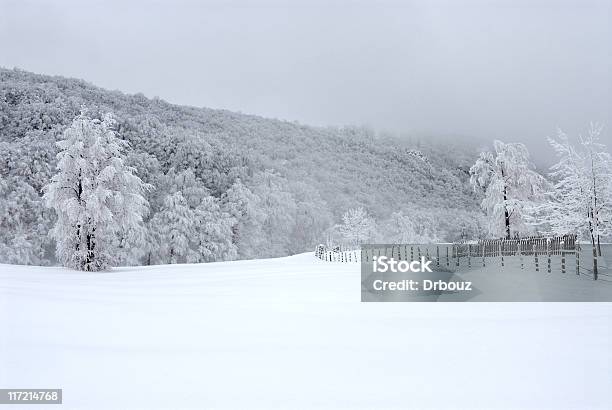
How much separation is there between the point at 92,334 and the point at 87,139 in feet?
74.2

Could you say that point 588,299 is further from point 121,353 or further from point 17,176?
point 17,176

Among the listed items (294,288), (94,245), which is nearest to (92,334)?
(294,288)

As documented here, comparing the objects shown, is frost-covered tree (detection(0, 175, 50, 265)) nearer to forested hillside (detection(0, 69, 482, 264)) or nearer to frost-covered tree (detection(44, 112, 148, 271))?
forested hillside (detection(0, 69, 482, 264))

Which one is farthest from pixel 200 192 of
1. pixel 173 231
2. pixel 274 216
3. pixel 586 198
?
pixel 586 198

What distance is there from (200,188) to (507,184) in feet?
112

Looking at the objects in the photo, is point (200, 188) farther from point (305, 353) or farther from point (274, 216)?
point (305, 353)

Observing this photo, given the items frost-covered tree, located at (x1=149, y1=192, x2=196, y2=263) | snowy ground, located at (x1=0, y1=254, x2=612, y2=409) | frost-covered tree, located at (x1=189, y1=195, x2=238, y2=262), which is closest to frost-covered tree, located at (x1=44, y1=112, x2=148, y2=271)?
snowy ground, located at (x1=0, y1=254, x2=612, y2=409)

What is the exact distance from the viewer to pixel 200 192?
60156 millimetres

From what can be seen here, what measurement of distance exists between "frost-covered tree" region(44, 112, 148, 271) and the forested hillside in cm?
263

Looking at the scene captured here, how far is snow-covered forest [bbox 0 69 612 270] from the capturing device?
28.6 meters

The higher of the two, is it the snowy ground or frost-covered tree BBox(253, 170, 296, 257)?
frost-covered tree BBox(253, 170, 296, 257)

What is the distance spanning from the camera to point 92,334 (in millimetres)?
10055

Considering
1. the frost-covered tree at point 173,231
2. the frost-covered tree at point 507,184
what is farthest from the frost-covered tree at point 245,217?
the frost-covered tree at point 507,184

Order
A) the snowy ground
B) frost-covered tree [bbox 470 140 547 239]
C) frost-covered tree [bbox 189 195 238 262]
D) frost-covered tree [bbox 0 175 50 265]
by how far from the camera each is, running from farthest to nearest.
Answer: frost-covered tree [bbox 189 195 238 262]
frost-covered tree [bbox 470 140 547 239]
frost-covered tree [bbox 0 175 50 265]
the snowy ground
